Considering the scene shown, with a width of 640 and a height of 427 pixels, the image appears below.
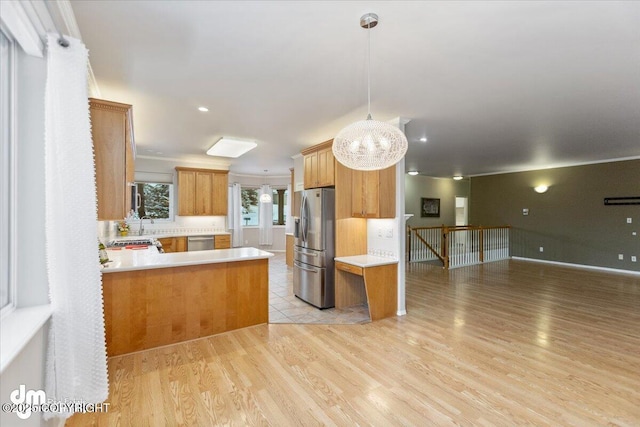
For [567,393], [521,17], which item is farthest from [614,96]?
[567,393]

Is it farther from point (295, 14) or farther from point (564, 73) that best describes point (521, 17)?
point (295, 14)

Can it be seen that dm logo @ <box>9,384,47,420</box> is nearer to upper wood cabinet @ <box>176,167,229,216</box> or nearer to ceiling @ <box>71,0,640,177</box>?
ceiling @ <box>71,0,640,177</box>

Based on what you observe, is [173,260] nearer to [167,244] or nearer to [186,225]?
[167,244]

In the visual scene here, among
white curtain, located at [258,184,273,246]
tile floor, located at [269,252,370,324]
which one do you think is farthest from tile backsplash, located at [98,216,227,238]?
tile floor, located at [269,252,370,324]

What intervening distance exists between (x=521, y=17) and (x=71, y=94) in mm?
2765

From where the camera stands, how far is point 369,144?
235 cm

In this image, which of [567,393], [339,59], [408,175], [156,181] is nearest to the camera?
[567,393]

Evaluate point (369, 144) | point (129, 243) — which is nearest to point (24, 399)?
point (369, 144)

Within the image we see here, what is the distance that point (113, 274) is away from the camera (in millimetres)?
2869

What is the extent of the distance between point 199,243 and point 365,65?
556 cm

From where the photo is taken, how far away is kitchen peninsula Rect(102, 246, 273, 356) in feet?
9.51

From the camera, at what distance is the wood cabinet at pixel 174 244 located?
6410 mm

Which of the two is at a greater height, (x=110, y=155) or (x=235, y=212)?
(x=110, y=155)

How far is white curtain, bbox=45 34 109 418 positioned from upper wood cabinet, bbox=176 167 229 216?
17.7 ft
